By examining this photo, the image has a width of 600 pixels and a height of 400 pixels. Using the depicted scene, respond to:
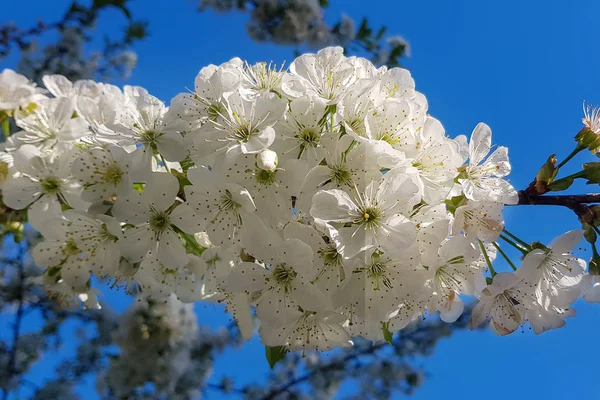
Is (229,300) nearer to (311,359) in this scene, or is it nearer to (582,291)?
(582,291)

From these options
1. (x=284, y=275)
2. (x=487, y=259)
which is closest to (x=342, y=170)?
(x=284, y=275)

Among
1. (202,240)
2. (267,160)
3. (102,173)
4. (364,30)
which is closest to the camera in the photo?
(267,160)

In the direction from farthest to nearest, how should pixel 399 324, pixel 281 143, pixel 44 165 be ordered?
pixel 44 165 < pixel 399 324 < pixel 281 143

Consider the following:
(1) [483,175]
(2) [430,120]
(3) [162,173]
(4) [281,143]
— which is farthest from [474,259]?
(3) [162,173]

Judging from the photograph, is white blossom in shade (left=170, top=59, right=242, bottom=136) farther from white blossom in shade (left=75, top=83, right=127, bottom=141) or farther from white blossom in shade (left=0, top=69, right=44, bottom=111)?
white blossom in shade (left=0, top=69, right=44, bottom=111)

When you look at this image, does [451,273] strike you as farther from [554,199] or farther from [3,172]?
[3,172]

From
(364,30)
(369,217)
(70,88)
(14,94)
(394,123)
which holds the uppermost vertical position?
(364,30)

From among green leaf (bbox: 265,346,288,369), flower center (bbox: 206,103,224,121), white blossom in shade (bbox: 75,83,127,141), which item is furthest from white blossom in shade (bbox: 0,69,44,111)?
green leaf (bbox: 265,346,288,369)
